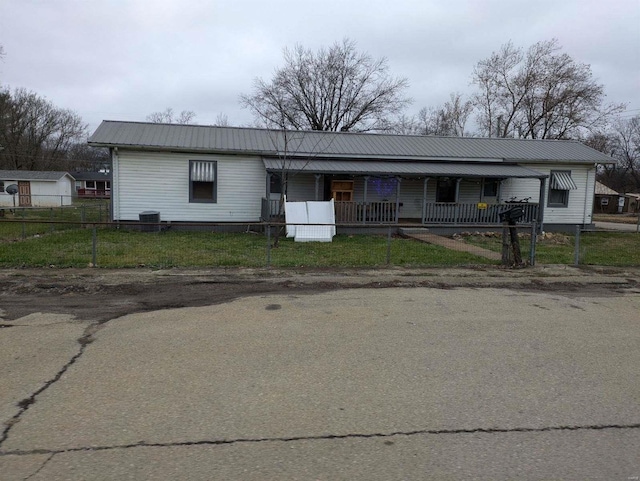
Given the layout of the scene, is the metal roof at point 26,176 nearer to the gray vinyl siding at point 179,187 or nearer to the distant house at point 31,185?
the distant house at point 31,185

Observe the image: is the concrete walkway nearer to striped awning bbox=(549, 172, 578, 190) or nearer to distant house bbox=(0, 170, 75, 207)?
striped awning bbox=(549, 172, 578, 190)

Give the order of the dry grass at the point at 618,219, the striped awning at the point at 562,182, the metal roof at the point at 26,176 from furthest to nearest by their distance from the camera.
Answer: the metal roof at the point at 26,176
the dry grass at the point at 618,219
the striped awning at the point at 562,182

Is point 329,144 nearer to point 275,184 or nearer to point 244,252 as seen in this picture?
point 275,184

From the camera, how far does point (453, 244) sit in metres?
15.7

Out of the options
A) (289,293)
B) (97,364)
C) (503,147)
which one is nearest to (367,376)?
(97,364)

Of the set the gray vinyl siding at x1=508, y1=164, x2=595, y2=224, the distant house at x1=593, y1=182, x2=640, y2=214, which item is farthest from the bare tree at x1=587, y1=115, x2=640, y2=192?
the gray vinyl siding at x1=508, y1=164, x2=595, y2=224

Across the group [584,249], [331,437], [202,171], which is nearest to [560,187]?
[584,249]

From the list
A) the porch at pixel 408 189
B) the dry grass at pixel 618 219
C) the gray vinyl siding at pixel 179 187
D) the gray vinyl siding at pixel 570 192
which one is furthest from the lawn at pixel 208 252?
the dry grass at pixel 618 219

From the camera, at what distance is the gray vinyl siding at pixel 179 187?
60.4ft

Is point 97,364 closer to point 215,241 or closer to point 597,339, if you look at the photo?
point 597,339

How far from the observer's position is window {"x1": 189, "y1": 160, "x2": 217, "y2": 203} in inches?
741

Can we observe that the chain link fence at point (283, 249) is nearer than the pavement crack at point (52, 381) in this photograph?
No

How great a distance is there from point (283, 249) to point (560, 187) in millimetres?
15139

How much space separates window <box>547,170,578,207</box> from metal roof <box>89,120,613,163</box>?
2.51ft
